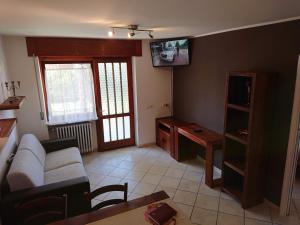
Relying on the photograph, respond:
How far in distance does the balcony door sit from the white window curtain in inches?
8.9

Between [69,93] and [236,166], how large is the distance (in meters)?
3.17

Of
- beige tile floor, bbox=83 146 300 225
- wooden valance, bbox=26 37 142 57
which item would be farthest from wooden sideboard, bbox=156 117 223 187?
wooden valance, bbox=26 37 142 57

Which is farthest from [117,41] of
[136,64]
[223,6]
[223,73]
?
[223,6]

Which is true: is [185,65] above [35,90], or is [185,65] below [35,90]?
above

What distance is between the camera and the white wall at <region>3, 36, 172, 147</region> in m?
3.66

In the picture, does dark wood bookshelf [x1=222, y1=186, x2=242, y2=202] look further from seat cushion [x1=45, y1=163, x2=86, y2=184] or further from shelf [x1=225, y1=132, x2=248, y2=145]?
seat cushion [x1=45, y1=163, x2=86, y2=184]

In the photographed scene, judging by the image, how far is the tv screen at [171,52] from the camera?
13.1 feet

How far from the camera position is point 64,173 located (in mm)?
2939

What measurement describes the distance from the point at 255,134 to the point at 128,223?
1.79 meters

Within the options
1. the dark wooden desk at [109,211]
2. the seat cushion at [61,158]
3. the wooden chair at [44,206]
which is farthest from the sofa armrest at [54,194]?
the seat cushion at [61,158]

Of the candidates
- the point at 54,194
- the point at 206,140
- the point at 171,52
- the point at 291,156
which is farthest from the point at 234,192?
the point at 171,52

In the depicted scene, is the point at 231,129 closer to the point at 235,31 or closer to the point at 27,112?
the point at 235,31

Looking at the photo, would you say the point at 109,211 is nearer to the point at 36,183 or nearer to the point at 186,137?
the point at 36,183

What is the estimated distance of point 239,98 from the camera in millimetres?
2930
